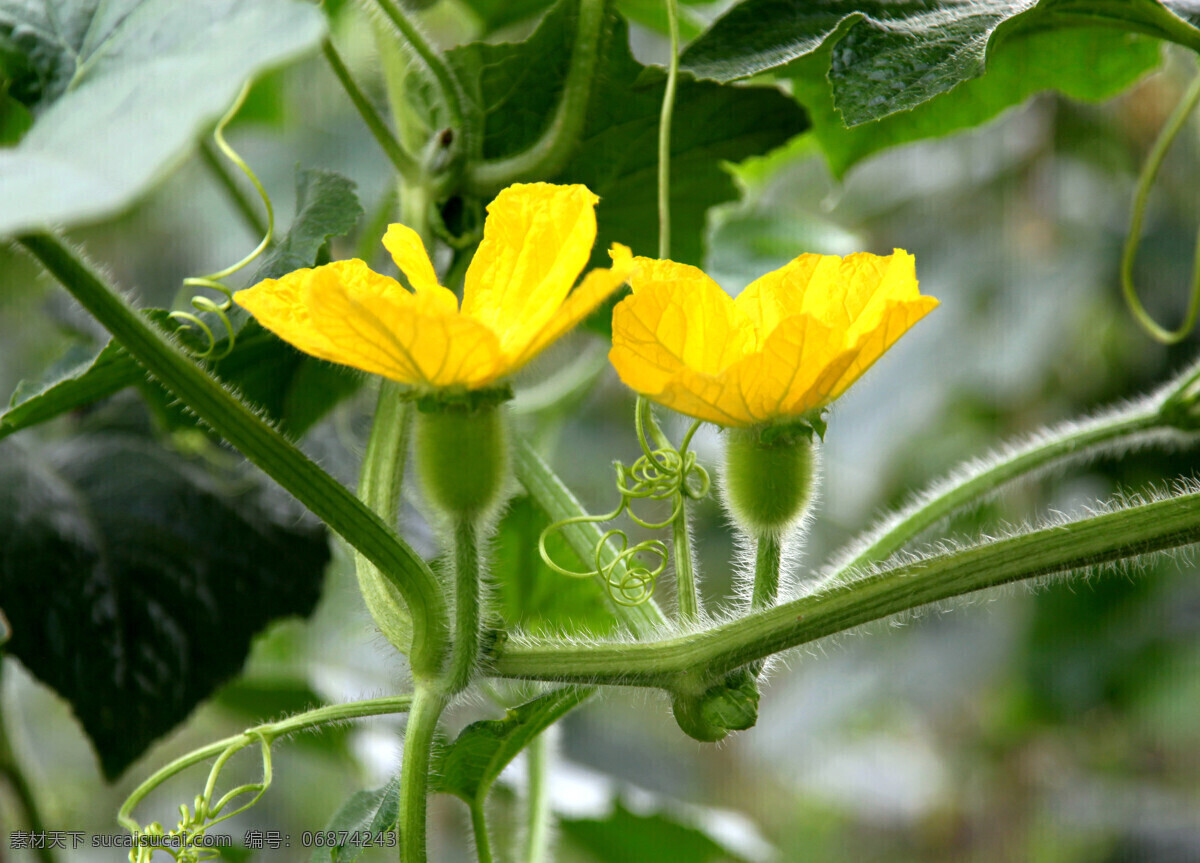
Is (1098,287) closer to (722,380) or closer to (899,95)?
(899,95)

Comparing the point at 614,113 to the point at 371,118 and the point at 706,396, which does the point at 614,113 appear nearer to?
the point at 371,118

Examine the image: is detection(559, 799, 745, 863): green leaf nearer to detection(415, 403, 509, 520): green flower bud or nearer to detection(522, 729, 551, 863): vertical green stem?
detection(522, 729, 551, 863): vertical green stem

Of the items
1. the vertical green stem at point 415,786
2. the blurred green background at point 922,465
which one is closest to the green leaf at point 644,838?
the blurred green background at point 922,465

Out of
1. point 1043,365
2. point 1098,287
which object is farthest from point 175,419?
point 1098,287

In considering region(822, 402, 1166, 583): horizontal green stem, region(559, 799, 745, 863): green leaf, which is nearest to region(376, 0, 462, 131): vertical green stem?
region(822, 402, 1166, 583): horizontal green stem

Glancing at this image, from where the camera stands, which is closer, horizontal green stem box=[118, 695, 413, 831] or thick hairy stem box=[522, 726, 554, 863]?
horizontal green stem box=[118, 695, 413, 831]

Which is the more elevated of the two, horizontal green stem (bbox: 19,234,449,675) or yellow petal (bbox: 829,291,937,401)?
horizontal green stem (bbox: 19,234,449,675)
